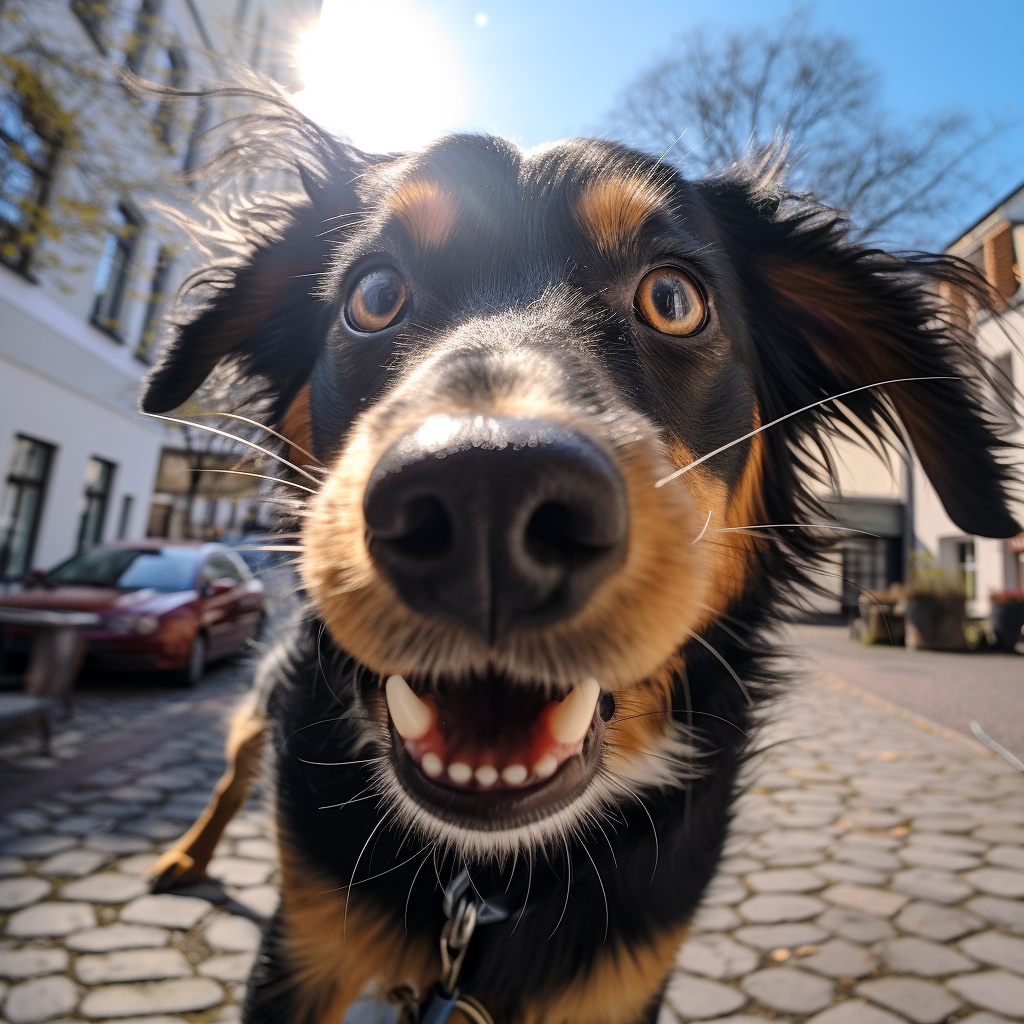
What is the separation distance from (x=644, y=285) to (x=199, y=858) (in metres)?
3.14

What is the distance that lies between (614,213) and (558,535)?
1046mm

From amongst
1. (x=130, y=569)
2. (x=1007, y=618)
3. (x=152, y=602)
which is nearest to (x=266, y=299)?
(x=152, y=602)

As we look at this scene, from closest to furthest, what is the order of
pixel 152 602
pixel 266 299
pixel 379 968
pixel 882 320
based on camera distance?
pixel 379 968
pixel 882 320
pixel 266 299
pixel 152 602

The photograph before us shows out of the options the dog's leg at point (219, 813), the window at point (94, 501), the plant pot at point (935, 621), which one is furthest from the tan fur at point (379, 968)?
the window at point (94, 501)

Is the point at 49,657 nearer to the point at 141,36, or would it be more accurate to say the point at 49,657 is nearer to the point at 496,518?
the point at 496,518

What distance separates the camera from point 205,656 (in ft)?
27.8

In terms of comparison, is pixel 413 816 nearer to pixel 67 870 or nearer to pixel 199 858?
pixel 199 858

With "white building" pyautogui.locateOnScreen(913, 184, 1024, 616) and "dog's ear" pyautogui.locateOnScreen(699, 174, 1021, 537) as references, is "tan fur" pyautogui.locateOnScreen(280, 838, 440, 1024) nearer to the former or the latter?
"dog's ear" pyautogui.locateOnScreen(699, 174, 1021, 537)

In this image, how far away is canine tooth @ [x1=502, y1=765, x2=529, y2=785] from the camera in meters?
1.20

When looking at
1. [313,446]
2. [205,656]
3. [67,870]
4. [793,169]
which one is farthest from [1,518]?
[793,169]

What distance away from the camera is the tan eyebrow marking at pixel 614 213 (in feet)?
5.48

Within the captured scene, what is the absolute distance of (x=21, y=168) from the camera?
8.20m

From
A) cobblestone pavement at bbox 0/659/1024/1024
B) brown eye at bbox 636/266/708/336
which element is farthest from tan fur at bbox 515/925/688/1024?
brown eye at bbox 636/266/708/336

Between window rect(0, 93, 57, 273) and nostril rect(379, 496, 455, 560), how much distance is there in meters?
9.04
